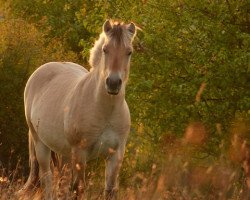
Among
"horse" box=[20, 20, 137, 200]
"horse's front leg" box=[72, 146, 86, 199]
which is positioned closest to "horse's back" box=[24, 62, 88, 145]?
"horse" box=[20, 20, 137, 200]

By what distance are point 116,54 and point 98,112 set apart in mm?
857

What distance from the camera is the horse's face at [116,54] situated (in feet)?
23.3

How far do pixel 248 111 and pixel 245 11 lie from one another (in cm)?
212

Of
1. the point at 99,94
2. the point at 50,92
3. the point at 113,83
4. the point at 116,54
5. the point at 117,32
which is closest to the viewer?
the point at 113,83

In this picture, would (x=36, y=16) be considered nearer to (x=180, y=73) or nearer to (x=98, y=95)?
(x=180, y=73)

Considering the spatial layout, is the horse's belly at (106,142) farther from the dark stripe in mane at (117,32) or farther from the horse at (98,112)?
the dark stripe in mane at (117,32)

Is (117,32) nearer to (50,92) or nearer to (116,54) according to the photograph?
(116,54)

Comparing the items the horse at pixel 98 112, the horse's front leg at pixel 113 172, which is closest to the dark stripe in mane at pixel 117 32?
the horse at pixel 98 112

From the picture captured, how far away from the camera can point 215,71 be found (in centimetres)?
1309

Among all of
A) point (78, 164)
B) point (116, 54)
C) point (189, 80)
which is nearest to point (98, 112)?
point (78, 164)

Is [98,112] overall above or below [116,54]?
below

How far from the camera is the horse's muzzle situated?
705 centimetres

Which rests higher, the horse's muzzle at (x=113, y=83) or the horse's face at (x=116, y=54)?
the horse's face at (x=116, y=54)

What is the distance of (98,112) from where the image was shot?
784 cm
